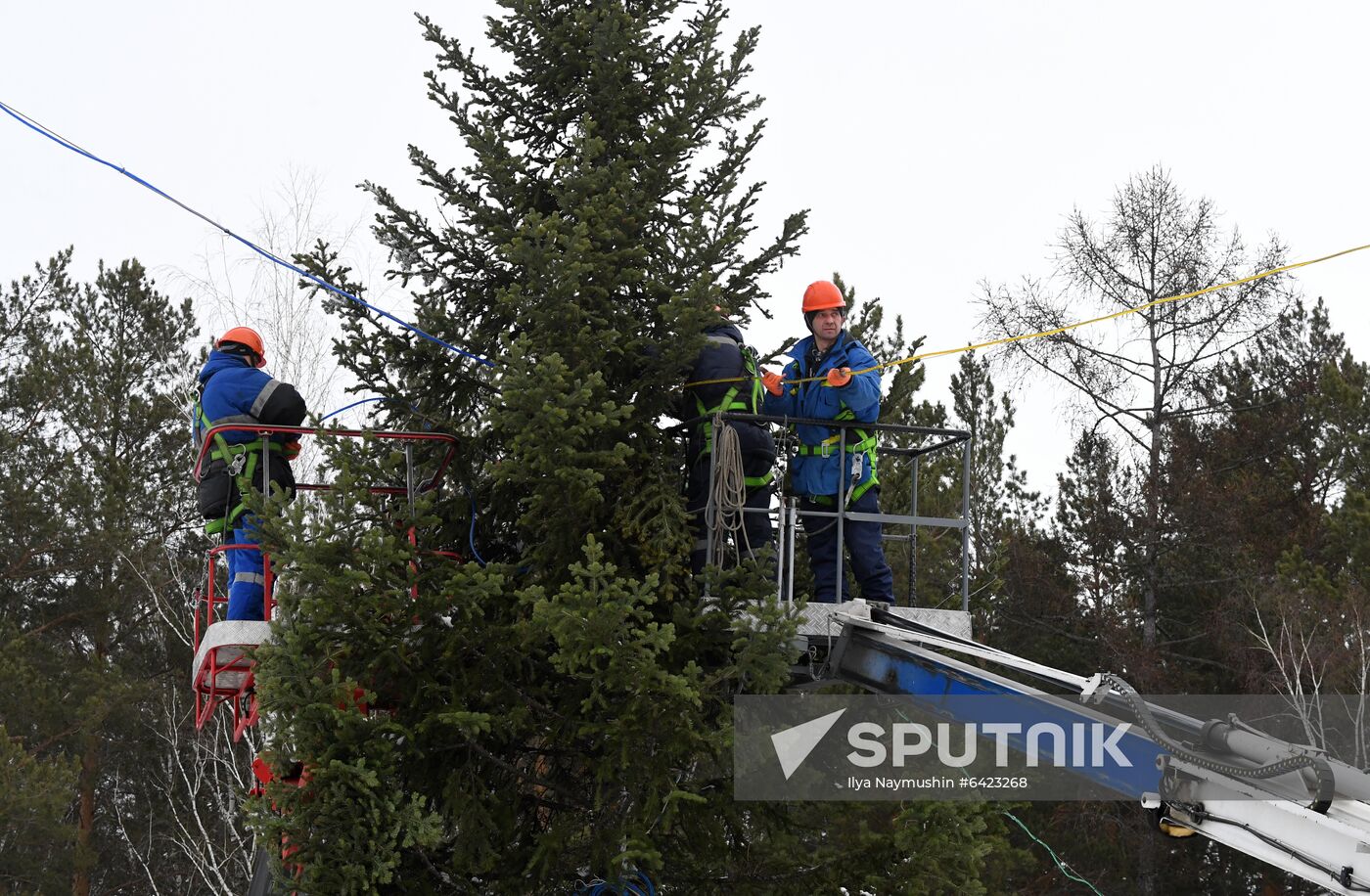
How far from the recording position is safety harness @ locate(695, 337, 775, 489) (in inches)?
372

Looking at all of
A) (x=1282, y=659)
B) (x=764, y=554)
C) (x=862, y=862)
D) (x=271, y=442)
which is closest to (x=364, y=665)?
(x=271, y=442)

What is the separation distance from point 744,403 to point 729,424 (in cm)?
28

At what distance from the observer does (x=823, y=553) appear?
31.1 ft

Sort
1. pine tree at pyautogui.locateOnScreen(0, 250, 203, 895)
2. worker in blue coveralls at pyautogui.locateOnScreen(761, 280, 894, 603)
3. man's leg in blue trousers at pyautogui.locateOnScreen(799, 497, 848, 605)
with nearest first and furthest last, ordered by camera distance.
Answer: worker in blue coveralls at pyautogui.locateOnScreen(761, 280, 894, 603), man's leg in blue trousers at pyautogui.locateOnScreen(799, 497, 848, 605), pine tree at pyautogui.locateOnScreen(0, 250, 203, 895)

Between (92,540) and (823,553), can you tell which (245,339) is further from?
(92,540)

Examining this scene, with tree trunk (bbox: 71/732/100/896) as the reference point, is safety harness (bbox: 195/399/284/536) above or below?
above

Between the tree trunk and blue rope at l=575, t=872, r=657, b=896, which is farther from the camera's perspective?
the tree trunk

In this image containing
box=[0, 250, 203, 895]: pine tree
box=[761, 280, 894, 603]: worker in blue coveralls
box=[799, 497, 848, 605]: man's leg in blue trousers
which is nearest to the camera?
box=[761, 280, 894, 603]: worker in blue coveralls

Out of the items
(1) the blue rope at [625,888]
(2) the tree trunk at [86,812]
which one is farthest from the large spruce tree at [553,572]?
(2) the tree trunk at [86,812]

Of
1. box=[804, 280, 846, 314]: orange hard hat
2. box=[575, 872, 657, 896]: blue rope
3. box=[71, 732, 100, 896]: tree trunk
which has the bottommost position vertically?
box=[71, 732, 100, 896]: tree trunk

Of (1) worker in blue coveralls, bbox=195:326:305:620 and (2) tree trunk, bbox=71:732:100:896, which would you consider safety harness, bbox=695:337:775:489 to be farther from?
(2) tree trunk, bbox=71:732:100:896

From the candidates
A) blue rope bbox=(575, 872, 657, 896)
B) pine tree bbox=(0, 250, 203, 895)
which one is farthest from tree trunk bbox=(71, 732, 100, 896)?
blue rope bbox=(575, 872, 657, 896)

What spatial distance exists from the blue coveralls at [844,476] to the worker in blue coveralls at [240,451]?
3.21 metres

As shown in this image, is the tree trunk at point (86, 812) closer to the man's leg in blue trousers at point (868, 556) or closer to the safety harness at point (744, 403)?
the safety harness at point (744, 403)
